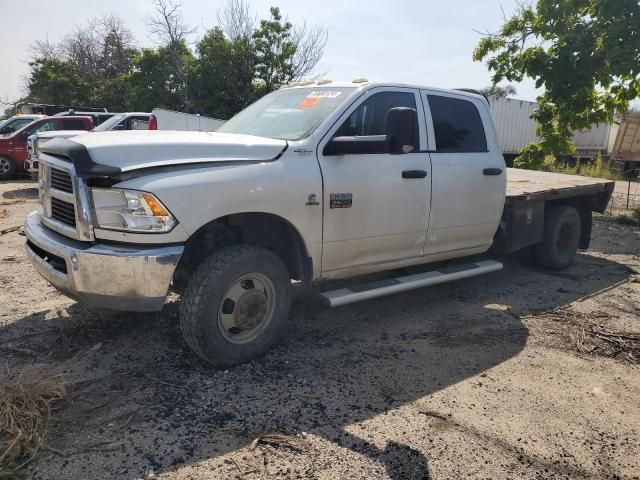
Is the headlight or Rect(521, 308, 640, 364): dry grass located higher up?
the headlight

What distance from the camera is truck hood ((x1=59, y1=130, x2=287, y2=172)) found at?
3.24 metres

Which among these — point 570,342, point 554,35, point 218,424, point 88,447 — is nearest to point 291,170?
point 218,424

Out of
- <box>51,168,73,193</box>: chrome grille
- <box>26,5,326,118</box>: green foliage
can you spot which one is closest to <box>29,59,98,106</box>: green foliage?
<box>26,5,326,118</box>: green foliage

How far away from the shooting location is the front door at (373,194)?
3.98 metres

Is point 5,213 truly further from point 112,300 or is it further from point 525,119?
point 525,119

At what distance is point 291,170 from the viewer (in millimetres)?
3725

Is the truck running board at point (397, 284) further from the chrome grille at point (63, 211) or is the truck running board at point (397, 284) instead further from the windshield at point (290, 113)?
the chrome grille at point (63, 211)

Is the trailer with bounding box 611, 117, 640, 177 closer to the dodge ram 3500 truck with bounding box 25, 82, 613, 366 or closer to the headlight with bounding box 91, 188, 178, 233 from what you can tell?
the dodge ram 3500 truck with bounding box 25, 82, 613, 366

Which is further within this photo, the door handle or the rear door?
the rear door

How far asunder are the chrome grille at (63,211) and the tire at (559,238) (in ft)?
17.3

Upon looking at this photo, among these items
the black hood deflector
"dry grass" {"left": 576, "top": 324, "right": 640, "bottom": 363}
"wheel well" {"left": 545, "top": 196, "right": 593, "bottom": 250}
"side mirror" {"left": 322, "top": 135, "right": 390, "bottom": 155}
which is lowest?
"dry grass" {"left": 576, "top": 324, "right": 640, "bottom": 363}

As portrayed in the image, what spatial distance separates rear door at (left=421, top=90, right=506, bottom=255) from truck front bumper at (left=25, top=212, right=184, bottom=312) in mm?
2463

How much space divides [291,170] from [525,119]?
24.4 meters

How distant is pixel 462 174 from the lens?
4875 millimetres
